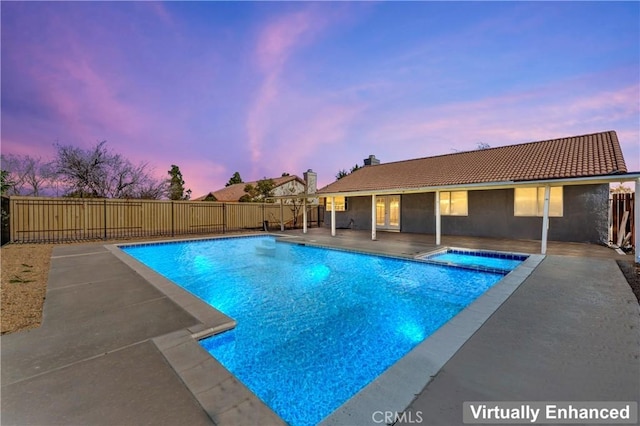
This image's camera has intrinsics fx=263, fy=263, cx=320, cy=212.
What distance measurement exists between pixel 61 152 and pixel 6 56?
9745 millimetres

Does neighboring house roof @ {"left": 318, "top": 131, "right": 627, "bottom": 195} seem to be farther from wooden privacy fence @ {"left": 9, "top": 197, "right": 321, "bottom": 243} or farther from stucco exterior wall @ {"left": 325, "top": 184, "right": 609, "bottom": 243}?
wooden privacy fence @ {"left": 9, "top": 197, "right": 321, "bottom": 243}

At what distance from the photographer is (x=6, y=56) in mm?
10461

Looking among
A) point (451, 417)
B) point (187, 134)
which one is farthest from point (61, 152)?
point (451, 417)

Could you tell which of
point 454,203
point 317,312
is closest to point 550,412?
point 317,312

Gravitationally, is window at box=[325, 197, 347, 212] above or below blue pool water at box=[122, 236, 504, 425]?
above

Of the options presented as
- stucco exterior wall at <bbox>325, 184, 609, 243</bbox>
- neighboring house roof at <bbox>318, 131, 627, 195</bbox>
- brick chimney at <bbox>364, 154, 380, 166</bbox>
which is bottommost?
stucco exterior wall at <bbox>325, 184, 609, 243</bbox>

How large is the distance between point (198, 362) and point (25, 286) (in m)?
→ 4.90

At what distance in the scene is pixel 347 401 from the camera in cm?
190

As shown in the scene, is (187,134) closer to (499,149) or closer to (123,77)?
(123,77)

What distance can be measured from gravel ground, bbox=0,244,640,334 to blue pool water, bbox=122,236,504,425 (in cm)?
229

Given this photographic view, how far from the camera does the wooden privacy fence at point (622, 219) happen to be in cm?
905

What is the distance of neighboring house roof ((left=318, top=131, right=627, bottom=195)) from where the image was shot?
9398 mm

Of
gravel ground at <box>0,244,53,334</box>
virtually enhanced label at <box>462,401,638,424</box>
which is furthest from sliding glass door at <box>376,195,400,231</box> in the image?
gravel ground at <box>0,244,53,334</box>

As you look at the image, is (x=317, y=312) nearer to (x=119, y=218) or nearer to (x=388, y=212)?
(x=388, y=212)
